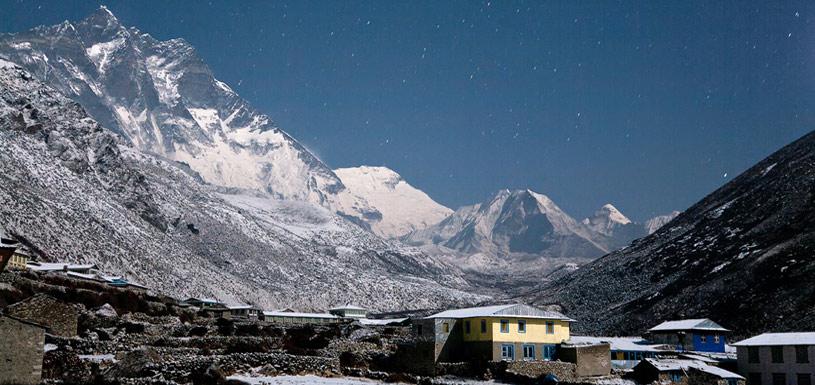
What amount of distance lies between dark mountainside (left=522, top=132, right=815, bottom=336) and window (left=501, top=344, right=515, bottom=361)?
49625mm

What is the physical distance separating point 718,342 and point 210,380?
6695 cm

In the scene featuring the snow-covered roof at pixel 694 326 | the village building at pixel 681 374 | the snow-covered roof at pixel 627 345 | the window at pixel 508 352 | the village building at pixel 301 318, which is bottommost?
the village building at pixel 681 374

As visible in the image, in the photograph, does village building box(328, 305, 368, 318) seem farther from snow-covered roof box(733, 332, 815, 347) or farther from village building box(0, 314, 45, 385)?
village building box(0, 314, 45, 385)

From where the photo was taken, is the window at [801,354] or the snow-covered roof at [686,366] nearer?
the window at [801,354]

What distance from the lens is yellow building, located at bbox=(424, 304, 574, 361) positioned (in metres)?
57.2

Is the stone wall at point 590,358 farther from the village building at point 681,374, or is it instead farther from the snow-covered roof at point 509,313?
the snow-covered roof at point 509,313

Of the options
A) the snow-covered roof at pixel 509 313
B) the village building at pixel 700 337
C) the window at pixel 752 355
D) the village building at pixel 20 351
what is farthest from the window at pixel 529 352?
the village building at pixel 20 351

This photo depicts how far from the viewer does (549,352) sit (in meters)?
59.8

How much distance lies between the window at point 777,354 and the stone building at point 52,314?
54.9 metres

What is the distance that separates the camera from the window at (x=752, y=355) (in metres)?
63.9

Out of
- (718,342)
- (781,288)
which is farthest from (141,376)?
(781,288)

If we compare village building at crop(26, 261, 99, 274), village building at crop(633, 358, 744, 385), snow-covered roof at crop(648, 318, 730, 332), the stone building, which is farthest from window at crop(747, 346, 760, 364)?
village building at crop(26, 261, 99, 274)

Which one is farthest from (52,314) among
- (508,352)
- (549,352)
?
(549,352)

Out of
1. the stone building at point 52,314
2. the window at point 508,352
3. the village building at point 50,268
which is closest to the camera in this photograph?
the stone building at point 52,314
